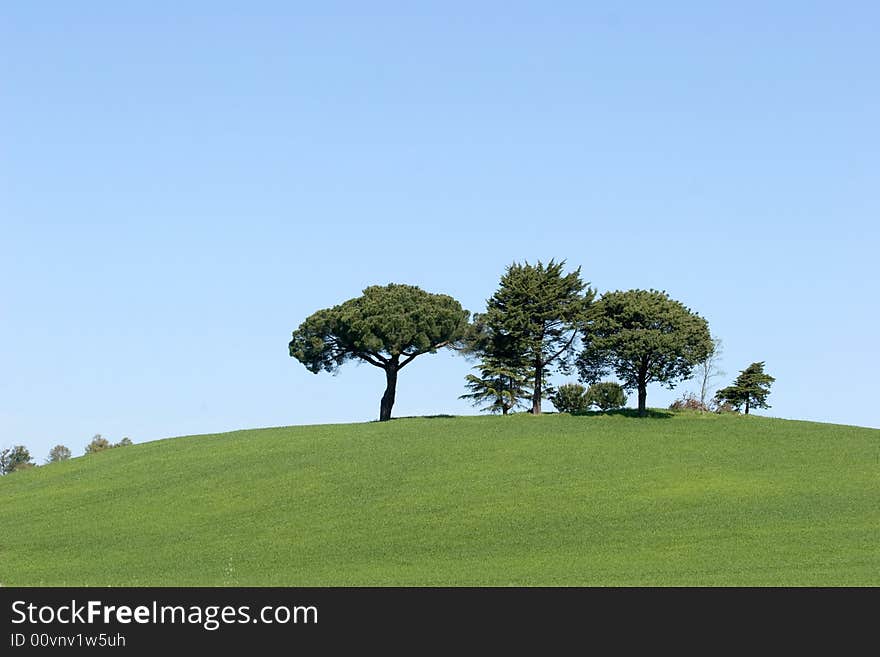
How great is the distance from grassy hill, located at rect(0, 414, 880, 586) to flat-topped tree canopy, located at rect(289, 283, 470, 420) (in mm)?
10730

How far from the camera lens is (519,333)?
101562mm

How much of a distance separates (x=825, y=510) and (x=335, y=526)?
25.9 m

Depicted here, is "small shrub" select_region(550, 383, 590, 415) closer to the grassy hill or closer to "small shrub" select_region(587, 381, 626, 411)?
"small shrub" select_region(587, 381, 626, 411)

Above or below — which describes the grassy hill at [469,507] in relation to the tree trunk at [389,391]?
below

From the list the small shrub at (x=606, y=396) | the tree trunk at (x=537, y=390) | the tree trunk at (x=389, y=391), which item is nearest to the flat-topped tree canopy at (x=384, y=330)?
the tree trunk at (x=389, y=391)

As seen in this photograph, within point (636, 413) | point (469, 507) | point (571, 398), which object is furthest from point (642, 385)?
point (469, 507)

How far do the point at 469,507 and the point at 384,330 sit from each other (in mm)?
41393

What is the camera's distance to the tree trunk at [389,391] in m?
105

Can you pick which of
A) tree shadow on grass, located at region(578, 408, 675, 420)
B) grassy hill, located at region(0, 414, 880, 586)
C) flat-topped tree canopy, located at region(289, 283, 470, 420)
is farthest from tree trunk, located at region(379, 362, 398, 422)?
tree shadow on grass, located at region(578, 408, 675, 420)

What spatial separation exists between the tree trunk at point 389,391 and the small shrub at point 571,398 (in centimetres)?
1740

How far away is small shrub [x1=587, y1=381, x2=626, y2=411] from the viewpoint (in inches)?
A: 4469

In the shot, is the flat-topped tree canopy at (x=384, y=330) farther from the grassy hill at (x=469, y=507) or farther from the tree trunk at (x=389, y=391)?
the grassy hill at (x=469, y=507)

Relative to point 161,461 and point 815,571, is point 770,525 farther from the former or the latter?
point 161,461

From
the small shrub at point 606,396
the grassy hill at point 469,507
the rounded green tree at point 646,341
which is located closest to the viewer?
the grassy hill at point 469,507
